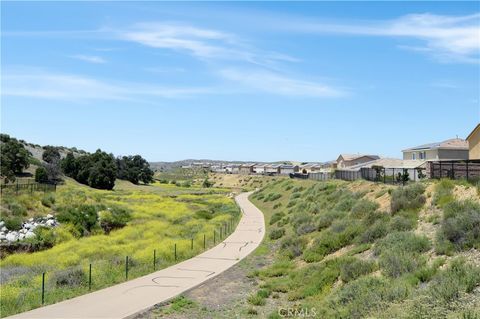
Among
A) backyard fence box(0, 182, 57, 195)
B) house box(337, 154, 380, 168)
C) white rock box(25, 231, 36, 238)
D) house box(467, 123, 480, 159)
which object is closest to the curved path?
white rock box(25, 231, 36, 238)

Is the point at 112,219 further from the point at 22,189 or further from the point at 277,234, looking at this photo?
the point at 277,234

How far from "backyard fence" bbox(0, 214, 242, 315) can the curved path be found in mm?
546

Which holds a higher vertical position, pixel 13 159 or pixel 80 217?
pixel 13 159

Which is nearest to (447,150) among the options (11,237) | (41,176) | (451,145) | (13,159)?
(451,145)

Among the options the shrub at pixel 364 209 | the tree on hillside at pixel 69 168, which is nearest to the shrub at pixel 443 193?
the shrub at pixel 364 209

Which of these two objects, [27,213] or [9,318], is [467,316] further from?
[27,213]

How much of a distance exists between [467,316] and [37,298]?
12.8 m

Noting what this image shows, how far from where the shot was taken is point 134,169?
4483 inches

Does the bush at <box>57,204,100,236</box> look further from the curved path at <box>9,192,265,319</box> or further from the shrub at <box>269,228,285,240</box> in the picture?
the shrub at <box>269,228,285,240</box>

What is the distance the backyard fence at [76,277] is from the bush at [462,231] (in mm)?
12182

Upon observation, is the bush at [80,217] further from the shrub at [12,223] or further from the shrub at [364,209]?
the shrub at [364,209]

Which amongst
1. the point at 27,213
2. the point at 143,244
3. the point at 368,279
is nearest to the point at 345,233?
the point at 368,279

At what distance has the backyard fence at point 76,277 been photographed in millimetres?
15039

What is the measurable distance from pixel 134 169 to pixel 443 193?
9922 cm
